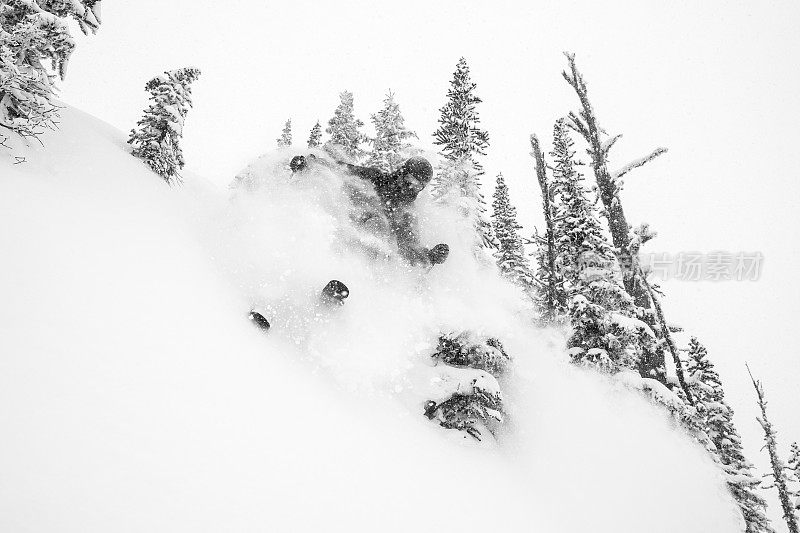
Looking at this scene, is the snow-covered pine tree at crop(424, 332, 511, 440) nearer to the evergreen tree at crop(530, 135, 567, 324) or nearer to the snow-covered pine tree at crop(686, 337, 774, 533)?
the evergreen tree at crop(530, 135, 567, 324)

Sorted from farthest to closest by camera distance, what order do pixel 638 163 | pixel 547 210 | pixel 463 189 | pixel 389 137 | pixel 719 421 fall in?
pixel 389 137 → pixel 719 421 → pixel 463 189 → pixel 547 210 → pixel 638 163

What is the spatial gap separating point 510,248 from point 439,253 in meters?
12.7

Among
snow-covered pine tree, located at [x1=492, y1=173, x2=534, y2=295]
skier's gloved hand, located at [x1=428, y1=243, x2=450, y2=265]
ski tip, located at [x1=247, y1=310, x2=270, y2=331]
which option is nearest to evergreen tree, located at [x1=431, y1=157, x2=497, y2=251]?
skier's gloved hand, located at [x1=428, y1=243, x2=450, y2=265]

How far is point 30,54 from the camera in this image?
9.12 m

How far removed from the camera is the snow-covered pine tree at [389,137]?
1825 cm

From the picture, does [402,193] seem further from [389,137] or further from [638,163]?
[389,137]

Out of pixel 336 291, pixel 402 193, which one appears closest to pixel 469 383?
pixel 336 291

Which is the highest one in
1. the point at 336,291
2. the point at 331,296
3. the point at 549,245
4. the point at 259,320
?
the point at 549,245

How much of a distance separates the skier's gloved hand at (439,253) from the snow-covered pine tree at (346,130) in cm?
1150

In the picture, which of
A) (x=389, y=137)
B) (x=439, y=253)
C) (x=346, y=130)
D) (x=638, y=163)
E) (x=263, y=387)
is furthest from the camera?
(x=346, y=130)

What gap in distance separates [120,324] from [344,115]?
59.3 ft

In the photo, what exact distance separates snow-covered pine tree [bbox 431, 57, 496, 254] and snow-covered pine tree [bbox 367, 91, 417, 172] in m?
2.01

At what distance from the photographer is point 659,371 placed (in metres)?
9.90

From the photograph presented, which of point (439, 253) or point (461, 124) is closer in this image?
point (439, 253)
